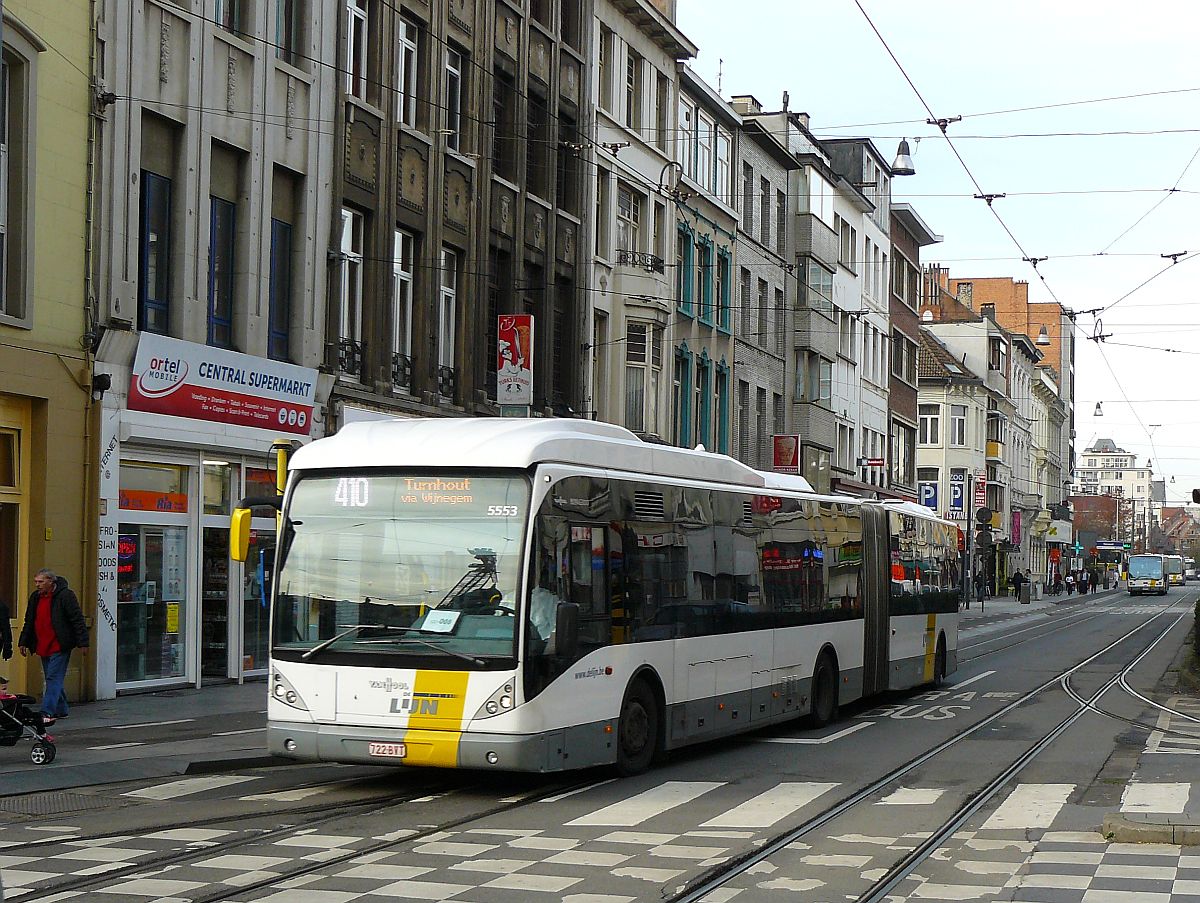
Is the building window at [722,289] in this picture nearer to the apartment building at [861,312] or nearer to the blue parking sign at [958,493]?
the apartment building at [861,312]

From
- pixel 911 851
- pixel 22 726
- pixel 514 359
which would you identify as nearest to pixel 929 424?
pixel 514 359

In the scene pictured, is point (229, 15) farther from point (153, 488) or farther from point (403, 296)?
point (153, 488)

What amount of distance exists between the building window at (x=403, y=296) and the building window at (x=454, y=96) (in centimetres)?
225

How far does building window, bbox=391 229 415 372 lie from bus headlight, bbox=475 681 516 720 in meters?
16.0

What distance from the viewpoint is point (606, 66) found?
36.8 m

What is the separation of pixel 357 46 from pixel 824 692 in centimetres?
1335

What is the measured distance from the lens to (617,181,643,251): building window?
37.5 meters

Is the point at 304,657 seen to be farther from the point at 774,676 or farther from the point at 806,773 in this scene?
the point at 774,676

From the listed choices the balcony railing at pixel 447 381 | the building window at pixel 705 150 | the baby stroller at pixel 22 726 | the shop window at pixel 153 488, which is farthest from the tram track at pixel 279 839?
the building window at pixel 705 150

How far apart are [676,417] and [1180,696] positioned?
19.2m

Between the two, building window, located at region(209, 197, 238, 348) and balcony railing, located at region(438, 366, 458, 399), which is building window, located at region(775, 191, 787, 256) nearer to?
balcony railing, located at region(438, 366, 458, 399)

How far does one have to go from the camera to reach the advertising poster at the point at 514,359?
29.0 m

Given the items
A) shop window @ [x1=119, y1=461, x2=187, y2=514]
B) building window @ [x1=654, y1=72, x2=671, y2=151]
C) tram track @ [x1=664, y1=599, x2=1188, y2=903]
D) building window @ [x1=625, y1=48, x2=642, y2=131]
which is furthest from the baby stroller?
building window @ [x1=654, y1=72, x2=671, y2=151]

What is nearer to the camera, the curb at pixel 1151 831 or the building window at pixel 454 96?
the curb at pixel 1151 831
